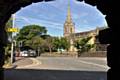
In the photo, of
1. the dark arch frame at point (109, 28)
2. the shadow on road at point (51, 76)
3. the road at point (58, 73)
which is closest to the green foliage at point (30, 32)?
the road at point (58, 73)

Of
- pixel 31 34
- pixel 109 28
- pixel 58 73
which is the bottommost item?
pixel 58 73

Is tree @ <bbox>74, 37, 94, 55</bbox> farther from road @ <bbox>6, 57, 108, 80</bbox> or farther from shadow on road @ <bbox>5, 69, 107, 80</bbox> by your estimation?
shadow on road @ <bbox>5, 69, 107, 80</bbox>

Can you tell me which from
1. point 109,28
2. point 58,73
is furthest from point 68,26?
point 109,28

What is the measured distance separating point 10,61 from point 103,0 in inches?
1521

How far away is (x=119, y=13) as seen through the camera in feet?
26.9

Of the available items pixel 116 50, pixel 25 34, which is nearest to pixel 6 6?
pixel 116 50

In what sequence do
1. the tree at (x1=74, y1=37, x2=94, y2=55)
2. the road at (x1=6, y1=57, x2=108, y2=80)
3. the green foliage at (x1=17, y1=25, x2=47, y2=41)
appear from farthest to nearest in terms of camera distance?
the green foliage at (x1=17, y1=25, x2=47, y2=41), the tree at (x1=74, y1=37, x2=94, y2=55), the road at (x1=6, y1=57, x2=108, y2=80)

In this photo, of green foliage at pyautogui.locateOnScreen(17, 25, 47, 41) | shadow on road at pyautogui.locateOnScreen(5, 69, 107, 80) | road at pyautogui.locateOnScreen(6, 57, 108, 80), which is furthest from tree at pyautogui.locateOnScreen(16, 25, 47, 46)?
shadow on road at pyautogui.locateOnScreen(5, 69, 107, 80)

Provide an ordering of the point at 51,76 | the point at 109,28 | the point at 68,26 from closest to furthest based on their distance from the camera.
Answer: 1. the point at 109,28
2. the point at 51,76
3. the point at 68,26

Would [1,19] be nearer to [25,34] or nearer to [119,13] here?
[119,13]

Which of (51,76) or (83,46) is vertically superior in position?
(83,46)

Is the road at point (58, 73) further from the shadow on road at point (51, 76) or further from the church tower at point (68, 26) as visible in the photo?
the church tower at point (68, 26)

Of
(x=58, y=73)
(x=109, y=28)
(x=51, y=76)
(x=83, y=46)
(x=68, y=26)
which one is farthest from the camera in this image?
(x=68, y=26)

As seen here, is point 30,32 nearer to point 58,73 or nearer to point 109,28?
point 58,73
